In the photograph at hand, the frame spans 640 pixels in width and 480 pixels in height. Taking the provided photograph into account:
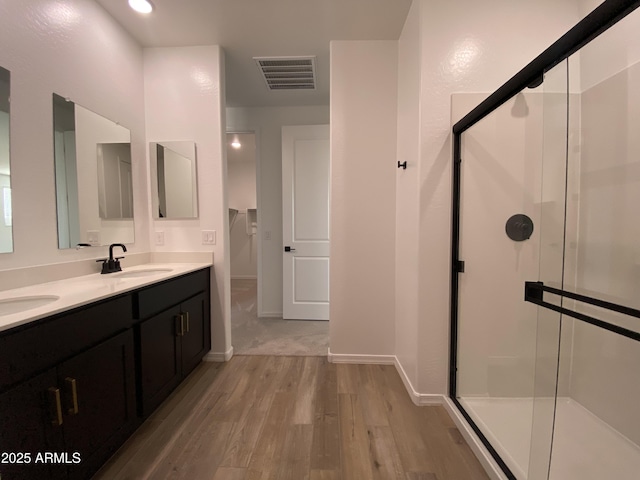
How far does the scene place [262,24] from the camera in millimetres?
1914

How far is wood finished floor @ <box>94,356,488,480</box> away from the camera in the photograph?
121cm

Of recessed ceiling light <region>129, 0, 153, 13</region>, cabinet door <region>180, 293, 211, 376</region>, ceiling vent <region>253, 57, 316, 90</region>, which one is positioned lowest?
cabinet door <region>180, 293, 211, 376</region>

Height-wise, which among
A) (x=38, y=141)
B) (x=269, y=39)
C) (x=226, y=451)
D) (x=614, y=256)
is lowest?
(x=226, y=451)

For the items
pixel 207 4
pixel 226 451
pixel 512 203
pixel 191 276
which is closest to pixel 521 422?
pixel 512 203

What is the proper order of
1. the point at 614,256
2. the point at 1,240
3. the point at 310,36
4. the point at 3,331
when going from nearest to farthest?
the point at 3,331 < the point at 1,240 < the point at 614,256 < the point at 310,36

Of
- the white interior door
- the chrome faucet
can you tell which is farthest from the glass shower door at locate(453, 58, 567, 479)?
the chrome faucet

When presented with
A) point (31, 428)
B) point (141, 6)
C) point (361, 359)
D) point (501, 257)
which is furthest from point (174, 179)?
point (501, 257)

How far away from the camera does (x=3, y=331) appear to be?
0.79 meters

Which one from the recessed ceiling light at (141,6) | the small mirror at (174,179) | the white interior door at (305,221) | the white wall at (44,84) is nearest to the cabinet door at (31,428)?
the white wall at (44,84)

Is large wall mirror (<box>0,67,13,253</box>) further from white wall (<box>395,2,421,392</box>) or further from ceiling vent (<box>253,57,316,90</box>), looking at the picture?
white wall (<box>395,2,421,392</box>)

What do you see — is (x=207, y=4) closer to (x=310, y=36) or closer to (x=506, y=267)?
(x=310, y=36)

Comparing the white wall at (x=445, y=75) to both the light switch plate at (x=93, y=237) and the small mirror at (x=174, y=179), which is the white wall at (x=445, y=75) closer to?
the small mirror at (x=174, y=179)

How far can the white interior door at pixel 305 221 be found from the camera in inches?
122

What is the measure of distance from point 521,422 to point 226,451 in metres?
1.58
